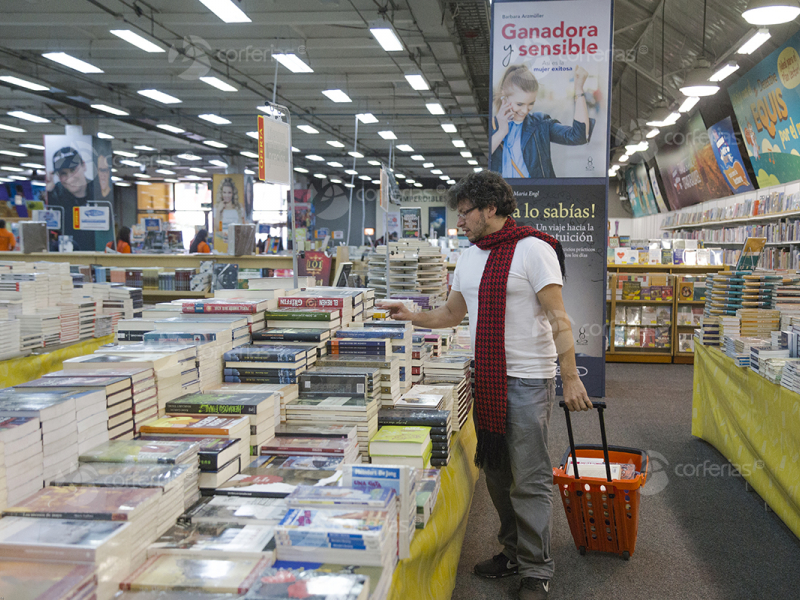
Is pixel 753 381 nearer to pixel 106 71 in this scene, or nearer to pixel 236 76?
pixel 236 76

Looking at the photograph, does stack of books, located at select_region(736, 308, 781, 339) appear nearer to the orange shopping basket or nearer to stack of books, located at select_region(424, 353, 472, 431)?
the orange shopping basket

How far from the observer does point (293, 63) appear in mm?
10555

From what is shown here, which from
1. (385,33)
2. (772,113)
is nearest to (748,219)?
(772,113)

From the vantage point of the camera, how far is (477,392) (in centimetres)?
256

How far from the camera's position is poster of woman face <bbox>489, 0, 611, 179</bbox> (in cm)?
535

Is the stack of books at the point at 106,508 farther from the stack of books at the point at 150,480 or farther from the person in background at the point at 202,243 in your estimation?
the person in background at the point at 202,243

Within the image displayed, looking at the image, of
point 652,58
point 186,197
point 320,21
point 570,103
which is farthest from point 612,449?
point 186,197

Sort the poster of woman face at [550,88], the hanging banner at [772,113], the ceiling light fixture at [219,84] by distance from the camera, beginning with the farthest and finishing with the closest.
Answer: the ceiling light fixture at [219,84] < the hanging banner at [772,113] < the poster of woman face at [550,88]

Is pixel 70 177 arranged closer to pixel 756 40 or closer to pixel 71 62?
pixel 71 62

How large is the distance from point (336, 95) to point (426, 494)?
12.3 meters

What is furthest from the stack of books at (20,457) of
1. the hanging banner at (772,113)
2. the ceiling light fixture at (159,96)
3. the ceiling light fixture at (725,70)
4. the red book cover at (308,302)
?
the ceiling light fixture at (159,96)

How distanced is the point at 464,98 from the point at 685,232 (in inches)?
270

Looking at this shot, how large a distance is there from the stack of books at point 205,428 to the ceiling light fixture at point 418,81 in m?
10.3

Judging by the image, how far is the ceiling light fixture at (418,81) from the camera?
36.9ft
